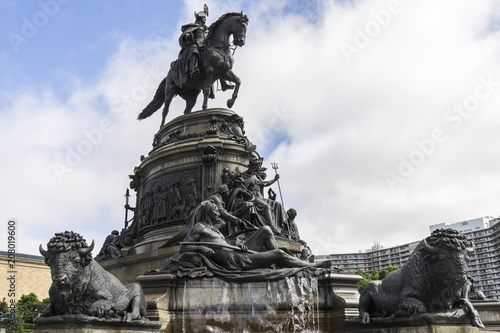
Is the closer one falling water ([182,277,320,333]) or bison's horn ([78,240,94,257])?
bison's horn ([78,240,94,257])

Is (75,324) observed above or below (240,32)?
below

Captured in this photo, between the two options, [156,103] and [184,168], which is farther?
[156,103]

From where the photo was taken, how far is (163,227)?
1650cm

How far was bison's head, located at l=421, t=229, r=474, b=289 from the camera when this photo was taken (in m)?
7.14

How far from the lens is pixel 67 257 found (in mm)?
7496

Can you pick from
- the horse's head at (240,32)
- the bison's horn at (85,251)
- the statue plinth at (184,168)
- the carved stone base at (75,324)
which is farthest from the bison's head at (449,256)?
the horse's head at (240,32)

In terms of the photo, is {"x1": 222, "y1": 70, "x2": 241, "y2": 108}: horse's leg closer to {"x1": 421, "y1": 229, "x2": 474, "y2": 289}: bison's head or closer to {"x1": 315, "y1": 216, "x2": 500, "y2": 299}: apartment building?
{"x1": 421, "y1": 229, "x2": 474, "y2": 289}: bison's head

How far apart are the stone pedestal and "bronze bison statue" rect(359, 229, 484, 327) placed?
271 centimetres

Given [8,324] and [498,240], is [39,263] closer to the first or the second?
[8,324]

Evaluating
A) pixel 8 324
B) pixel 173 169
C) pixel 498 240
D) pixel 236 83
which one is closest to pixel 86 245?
pixel 173 169

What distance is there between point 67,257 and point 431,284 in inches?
234

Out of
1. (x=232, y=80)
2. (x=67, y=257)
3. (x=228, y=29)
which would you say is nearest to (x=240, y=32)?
(x=228, y=29)

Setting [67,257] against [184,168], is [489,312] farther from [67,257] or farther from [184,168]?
[184,168]

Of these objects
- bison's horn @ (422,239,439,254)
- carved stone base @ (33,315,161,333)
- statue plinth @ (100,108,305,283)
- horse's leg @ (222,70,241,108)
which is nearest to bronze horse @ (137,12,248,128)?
horse's leg @ (222,70,241,108)
